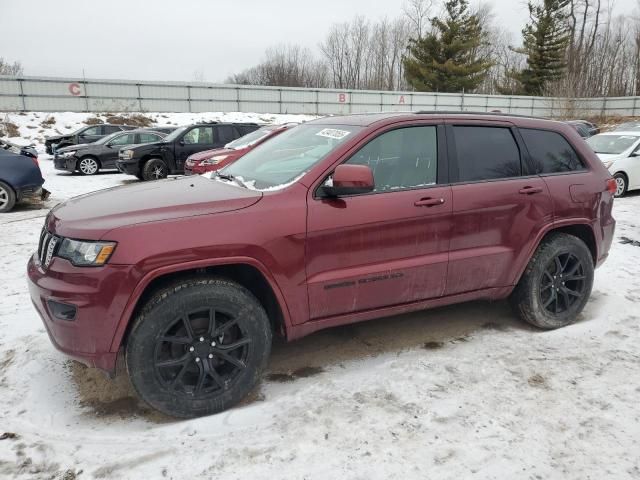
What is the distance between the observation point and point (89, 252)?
254 cm

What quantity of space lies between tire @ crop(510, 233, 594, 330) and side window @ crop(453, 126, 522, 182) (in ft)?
2.36

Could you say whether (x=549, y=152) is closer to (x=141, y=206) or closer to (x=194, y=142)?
(x=141, y=206)

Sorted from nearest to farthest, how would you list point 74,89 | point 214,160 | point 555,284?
point 555,284 → point 214,160 → point 74,89

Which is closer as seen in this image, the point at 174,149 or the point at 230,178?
the point at 230,178

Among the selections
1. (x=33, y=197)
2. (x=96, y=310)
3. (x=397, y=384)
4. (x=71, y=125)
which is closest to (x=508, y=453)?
(x=397, y=384)

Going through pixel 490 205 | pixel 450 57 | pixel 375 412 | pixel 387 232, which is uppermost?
pixel 450 57

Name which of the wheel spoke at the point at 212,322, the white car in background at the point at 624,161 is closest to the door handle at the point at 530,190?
the wheel spoke at the point at 212,322

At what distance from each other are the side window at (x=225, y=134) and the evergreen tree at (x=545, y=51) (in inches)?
1708

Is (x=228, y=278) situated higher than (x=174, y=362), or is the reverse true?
(x=228, y=278)

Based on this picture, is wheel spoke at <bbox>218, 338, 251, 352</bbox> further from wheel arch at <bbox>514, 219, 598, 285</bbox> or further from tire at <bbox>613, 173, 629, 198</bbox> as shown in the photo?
tire at <bbox>613, 173, 629, 198</bbox>

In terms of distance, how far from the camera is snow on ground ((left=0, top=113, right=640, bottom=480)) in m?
2.40

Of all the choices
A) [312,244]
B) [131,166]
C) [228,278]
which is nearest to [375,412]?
[312,244]

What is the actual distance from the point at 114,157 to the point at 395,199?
14.3m

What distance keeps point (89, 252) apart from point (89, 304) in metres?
0.28
